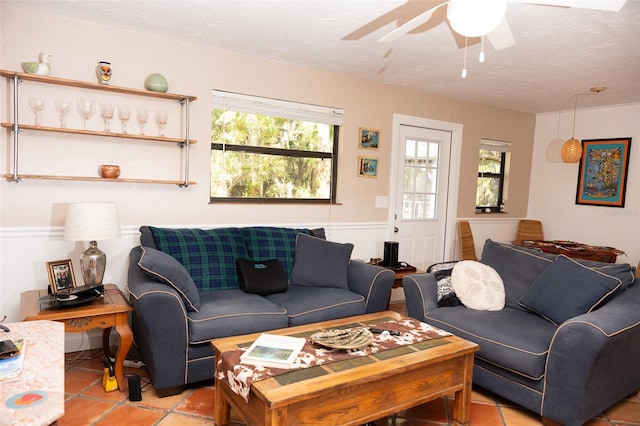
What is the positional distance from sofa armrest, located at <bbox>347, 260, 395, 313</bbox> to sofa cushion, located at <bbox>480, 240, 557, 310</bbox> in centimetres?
80

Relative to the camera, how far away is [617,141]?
4.99 metres

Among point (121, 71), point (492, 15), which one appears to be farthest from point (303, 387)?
point (121, 71)

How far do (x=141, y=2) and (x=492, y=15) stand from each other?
2.11 m

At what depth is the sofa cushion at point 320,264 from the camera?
3289 millimetres

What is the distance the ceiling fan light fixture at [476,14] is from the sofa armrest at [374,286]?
1.90 meters

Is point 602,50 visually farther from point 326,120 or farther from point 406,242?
point 406,242

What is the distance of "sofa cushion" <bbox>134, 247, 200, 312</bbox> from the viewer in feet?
8.02

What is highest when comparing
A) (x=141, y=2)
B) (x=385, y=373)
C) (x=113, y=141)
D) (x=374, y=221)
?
(x=141, y=2)

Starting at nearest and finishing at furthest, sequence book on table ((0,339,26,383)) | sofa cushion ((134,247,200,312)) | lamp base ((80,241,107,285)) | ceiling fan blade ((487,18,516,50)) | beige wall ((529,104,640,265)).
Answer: book on table ((0,339,26,383)) < ceiling fan blade ((487,18,516,50)) < sofa cushion ((134,247,200,312)) < lamp base ((80,241,107,285)) < beige wall ((529,104,640,265))

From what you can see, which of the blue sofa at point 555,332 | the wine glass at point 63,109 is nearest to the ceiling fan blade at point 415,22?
the blue sofa at point 555,332

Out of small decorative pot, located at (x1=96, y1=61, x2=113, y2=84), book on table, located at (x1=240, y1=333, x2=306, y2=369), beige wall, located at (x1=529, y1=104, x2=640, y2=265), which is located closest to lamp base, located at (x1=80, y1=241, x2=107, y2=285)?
small decorative pot, located at (x1=96, y1=61, x2=113, y2=84)

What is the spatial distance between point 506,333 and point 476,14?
1753 mm

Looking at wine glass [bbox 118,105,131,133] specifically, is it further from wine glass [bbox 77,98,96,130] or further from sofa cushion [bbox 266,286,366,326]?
sofa cushion [bbox 266,286,366,326]

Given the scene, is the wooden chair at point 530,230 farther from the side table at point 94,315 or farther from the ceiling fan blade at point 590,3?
the side table at point 94,315
